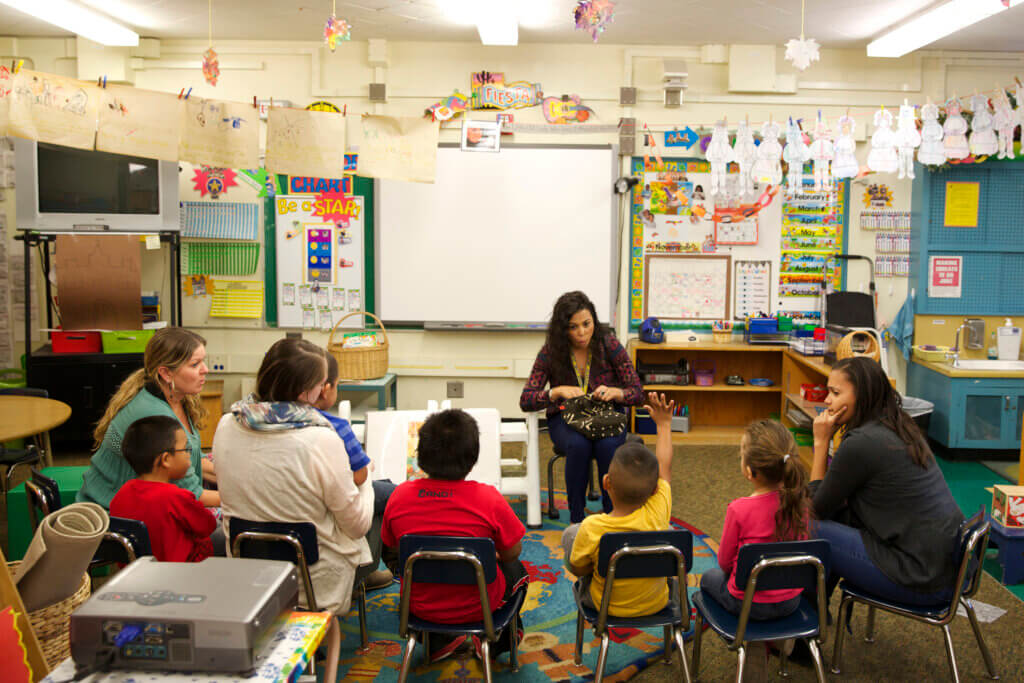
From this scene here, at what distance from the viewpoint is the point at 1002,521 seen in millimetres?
3307

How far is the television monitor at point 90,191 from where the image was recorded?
497 centimetres

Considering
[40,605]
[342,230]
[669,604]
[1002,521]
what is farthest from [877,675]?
[342,230]

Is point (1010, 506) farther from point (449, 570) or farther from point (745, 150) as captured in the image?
point (745, 150)

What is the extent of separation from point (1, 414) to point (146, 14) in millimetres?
2738

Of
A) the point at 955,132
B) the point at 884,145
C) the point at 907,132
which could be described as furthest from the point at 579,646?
the point at 955,132

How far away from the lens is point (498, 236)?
5.66 meters

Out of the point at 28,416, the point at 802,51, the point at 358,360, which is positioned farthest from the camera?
the point at 358,360

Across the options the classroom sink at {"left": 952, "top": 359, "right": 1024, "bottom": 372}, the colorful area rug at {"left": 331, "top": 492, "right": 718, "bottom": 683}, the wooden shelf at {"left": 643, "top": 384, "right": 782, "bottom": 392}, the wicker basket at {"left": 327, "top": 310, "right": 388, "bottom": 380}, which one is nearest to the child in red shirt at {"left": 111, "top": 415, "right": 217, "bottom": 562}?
the colorful area rug at {"left": 331, "top": 492, "right": 718, "bottom": 683}

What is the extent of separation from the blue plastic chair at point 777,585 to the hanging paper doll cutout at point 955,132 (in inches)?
140

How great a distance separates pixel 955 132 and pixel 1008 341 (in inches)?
56.4

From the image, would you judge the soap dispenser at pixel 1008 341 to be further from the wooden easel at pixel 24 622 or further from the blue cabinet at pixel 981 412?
the wooden easel at pixel 24 622

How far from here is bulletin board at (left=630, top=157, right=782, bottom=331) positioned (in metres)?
5.61

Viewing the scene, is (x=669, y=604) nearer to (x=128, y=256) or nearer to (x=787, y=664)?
(x=787, y=664)

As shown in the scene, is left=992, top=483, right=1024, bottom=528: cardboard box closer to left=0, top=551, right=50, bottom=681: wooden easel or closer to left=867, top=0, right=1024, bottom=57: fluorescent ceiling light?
left=867, top=0, right=1024, bottom=57: fluorescent ceiling light
